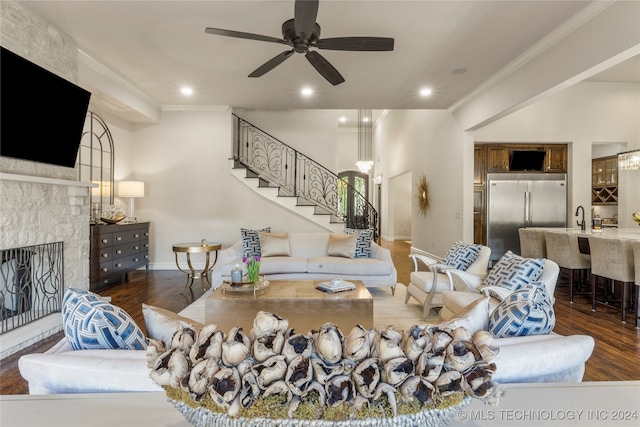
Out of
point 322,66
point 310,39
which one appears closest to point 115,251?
point 322,66

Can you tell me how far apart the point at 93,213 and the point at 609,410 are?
244 inches

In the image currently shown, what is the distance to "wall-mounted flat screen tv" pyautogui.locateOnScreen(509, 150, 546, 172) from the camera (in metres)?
6.67

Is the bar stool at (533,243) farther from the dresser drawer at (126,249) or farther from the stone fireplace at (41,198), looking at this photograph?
the dresser drawer at (126,249)

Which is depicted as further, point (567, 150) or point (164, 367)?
point (567, 150)

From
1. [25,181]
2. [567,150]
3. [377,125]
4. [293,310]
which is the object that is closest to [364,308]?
[293,310]

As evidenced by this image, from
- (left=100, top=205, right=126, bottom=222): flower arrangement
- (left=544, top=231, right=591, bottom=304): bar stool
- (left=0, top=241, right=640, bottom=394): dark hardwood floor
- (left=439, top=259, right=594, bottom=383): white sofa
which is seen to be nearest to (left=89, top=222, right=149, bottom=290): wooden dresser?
(left=100, top=205, right=126, bottom=222): flower arrangement

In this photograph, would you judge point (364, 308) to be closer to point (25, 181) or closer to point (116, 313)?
point (116, 313)

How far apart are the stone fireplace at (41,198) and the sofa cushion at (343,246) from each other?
10.5ft

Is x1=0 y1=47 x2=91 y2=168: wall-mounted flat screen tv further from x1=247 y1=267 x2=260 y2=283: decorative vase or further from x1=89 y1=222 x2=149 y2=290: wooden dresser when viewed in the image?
x1=247 y1=267 x2=260 y2=283: decorative vase

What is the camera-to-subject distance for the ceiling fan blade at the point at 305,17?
2402 millimetres

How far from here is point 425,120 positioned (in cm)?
810

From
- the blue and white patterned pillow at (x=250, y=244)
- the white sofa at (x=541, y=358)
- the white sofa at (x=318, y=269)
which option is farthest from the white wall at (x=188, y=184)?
the white sofa at (x=541, y=358)

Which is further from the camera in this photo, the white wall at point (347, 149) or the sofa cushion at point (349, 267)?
the white wall at point (347, 149)

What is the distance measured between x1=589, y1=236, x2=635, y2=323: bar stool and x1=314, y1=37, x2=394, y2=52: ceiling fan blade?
3324mm
